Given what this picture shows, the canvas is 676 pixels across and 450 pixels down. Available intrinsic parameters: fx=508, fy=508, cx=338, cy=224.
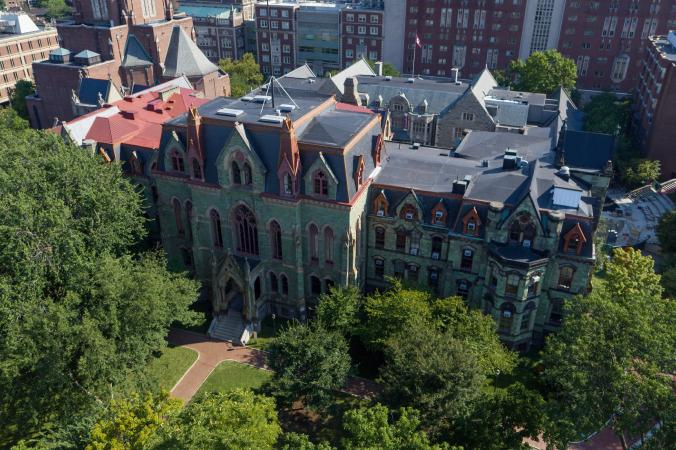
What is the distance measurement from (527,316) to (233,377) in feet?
117

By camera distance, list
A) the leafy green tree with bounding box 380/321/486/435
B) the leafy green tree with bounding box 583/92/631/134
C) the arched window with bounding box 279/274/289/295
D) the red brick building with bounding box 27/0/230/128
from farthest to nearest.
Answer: the red brick building with bounding box 27/0/230/128
the leafy green tree with bounding box 583/92/631/134
the arched window with bounding box 279/274/289/295
the leafy green tree with bounding box 380/321/486/435

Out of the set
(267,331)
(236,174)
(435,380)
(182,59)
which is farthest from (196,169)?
(182,59)

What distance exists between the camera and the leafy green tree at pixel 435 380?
45438 millimetres

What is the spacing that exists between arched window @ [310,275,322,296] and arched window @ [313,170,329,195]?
12.4m

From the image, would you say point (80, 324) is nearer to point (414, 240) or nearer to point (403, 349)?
point (403, 349)

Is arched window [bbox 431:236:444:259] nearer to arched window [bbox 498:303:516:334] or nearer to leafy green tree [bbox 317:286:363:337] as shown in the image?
arched window [bbox 498:303:516:334]

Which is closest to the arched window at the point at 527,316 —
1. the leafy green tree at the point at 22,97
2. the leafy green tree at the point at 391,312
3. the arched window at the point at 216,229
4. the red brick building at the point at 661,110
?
the leafy green tree at the point at 391,312

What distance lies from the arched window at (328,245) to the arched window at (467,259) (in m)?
16.1

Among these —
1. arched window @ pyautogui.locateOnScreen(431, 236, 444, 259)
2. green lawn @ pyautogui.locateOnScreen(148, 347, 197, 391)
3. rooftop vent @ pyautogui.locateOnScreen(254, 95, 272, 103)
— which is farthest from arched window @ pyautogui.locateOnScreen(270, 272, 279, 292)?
rooftop vent @ pyautogui.locateOnScreen(254, 95, 272, 103)

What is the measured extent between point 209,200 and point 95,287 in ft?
60.2

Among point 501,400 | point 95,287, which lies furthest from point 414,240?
point 95,287

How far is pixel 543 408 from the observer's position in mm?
43438

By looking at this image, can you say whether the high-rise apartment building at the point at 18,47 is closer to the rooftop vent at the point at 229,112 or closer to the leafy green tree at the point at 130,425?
the rooftop vent at the point at 229,112

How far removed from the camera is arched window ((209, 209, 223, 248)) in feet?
215
